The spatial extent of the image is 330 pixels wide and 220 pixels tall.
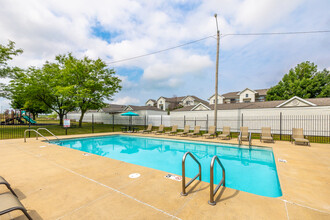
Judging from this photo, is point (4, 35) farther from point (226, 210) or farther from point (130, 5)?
point (226, 210)

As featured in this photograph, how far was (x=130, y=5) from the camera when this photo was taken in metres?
9.77

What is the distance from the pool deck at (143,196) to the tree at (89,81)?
17.3 m

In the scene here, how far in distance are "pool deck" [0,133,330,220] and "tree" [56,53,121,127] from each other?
1728 centimetres

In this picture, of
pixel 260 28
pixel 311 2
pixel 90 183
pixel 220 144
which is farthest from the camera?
pixel 260 28

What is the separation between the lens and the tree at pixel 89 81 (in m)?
20.0

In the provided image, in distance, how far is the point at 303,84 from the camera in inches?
1108

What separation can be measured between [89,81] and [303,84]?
3907 centimetres

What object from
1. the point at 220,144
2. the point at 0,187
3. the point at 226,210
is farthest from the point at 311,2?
the point at 0,187

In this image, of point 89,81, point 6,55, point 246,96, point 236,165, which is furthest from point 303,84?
point 6,55

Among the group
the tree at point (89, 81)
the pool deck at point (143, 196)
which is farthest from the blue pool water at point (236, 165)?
the tree at point (89, 81)

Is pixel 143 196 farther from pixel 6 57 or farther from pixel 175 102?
pixel 175 102

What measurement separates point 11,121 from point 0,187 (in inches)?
1253

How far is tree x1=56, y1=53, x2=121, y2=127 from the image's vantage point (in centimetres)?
2005

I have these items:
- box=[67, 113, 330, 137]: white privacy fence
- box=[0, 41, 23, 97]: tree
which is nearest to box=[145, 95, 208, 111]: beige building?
box=[67, 113, 330, 137]: white privacy fence
